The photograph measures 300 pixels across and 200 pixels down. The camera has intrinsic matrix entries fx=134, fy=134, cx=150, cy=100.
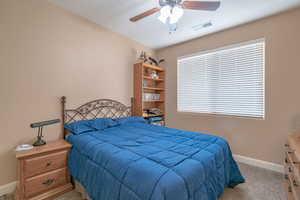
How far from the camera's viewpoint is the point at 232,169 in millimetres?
1848

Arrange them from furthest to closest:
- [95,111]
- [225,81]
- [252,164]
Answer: [225,81] < [95,111] < [252,164]

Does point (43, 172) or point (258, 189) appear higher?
point (43, 172)

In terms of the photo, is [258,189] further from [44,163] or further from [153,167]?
[44,163]

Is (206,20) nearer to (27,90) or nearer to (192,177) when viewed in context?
(192,177)

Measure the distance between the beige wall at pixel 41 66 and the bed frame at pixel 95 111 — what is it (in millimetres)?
111

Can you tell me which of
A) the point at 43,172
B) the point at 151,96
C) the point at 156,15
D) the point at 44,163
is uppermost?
the point at 156,15

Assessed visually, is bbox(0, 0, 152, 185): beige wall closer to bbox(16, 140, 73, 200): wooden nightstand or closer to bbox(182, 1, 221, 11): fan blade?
bbox(16, 140, 73, 200): wooden nightstand

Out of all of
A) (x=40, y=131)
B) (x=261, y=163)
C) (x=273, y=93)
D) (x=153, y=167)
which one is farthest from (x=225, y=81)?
(x=40, y=131)

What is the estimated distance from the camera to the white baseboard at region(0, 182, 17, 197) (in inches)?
68.6

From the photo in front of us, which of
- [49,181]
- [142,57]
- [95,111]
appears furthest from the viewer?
[142,57]

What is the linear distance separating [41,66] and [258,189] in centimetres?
367

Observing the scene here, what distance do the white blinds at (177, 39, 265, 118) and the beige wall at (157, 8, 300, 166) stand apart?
0.13m

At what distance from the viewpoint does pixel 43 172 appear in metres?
1.68

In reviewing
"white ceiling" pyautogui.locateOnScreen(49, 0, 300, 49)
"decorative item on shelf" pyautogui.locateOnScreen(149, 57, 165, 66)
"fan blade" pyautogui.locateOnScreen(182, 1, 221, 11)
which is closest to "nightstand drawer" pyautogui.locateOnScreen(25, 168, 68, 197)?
"white ceiling" pyautogui.locateOnScreen(49, 0, 300, 49)
